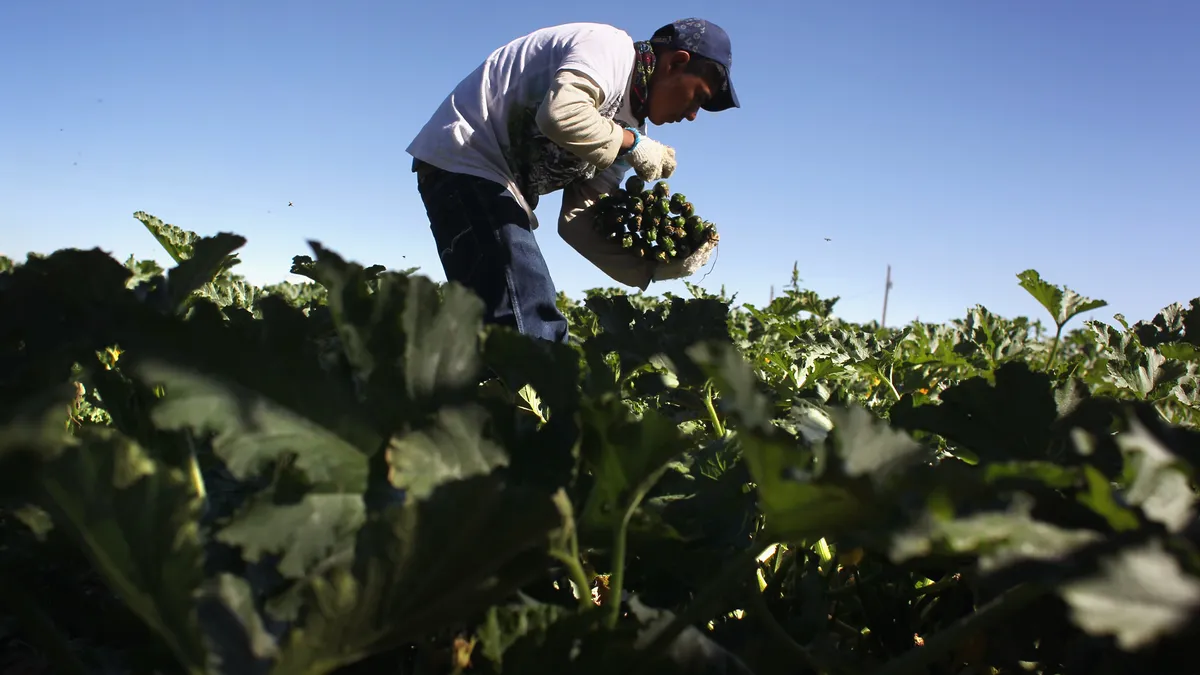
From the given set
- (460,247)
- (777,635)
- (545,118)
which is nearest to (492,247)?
(460,247)

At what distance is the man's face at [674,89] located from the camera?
4.00 metres

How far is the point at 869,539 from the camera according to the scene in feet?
2.25

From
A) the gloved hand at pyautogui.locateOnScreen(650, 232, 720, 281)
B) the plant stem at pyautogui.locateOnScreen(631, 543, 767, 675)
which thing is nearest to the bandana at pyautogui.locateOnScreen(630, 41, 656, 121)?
the gloved hand at pyautogui.locateOnScreen(650, 232, 720, 281)

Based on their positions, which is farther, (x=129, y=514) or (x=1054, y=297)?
(x=1054, y=297)

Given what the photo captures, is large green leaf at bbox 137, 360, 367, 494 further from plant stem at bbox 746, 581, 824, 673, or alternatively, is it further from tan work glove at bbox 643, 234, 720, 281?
tan work glove at bbox 643, 234, 720, 281

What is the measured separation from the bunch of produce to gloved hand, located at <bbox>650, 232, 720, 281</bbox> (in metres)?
0.06

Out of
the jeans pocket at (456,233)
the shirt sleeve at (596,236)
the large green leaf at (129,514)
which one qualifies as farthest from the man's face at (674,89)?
the large green leaf at (129,514)

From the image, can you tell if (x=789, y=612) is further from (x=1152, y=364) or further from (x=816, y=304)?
(x=816, y=304)

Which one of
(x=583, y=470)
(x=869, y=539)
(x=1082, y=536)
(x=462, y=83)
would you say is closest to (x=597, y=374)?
(x=583, y=470)

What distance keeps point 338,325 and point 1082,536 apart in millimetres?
674

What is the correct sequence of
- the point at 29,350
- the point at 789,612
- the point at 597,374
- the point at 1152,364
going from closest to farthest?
the point at 29,350 → the point at 597,374 → the point at 789,612 → the point at 1152,364

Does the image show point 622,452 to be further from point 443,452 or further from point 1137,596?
point 1137,596

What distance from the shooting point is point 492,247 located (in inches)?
147

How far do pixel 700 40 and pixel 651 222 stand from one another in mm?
936
